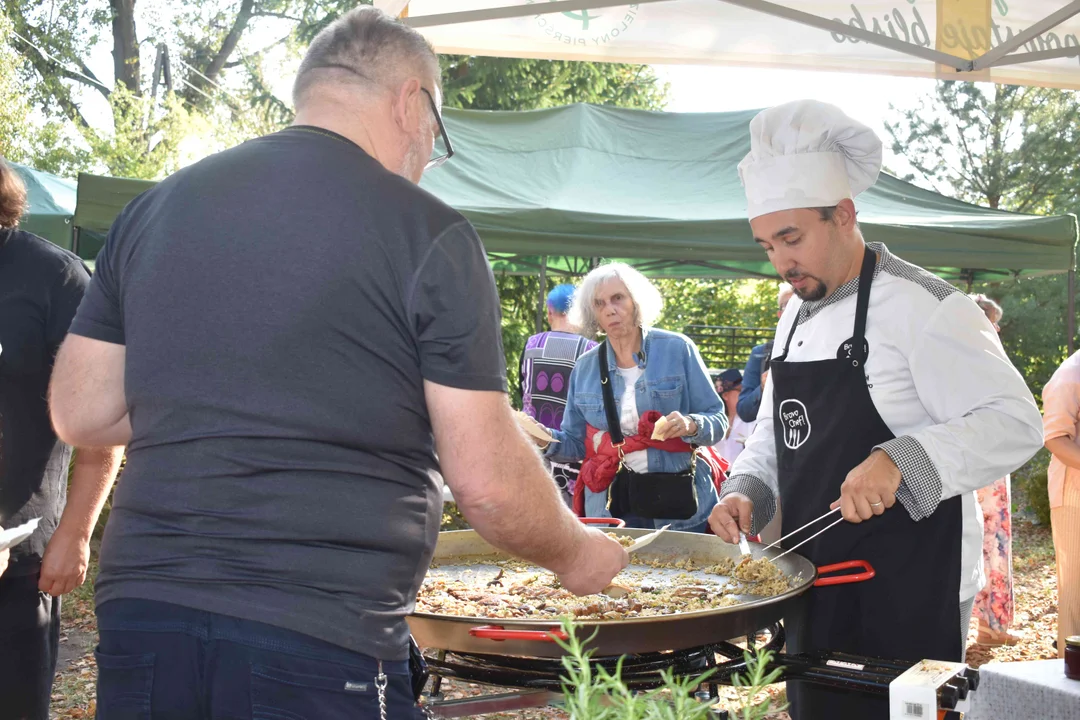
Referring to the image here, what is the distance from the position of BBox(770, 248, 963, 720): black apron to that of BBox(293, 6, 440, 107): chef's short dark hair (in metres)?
1.20

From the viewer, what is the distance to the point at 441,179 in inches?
278

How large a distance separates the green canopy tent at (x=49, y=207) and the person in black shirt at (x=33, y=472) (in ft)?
18.1

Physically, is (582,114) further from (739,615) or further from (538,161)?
(739,615)

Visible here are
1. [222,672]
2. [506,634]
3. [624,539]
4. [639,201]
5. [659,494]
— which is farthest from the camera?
[639,201]

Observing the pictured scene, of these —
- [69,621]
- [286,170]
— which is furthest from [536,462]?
[69,621]

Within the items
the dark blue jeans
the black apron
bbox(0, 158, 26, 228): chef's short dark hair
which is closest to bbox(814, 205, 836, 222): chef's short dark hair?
the black apron

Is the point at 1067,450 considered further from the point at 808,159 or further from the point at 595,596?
the point at 595,596

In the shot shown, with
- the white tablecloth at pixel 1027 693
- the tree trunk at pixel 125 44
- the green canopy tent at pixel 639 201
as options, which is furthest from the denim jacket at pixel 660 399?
the tree trunk at pixel 125 44

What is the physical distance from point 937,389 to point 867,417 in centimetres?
16

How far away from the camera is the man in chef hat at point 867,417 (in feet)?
6.63

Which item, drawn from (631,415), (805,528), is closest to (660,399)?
(631,415)

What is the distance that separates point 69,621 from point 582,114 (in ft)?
17.6

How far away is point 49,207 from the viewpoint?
8.23 metres

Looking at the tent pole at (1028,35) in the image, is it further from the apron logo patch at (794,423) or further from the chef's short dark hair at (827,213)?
the apron logo patch at (794,423)
